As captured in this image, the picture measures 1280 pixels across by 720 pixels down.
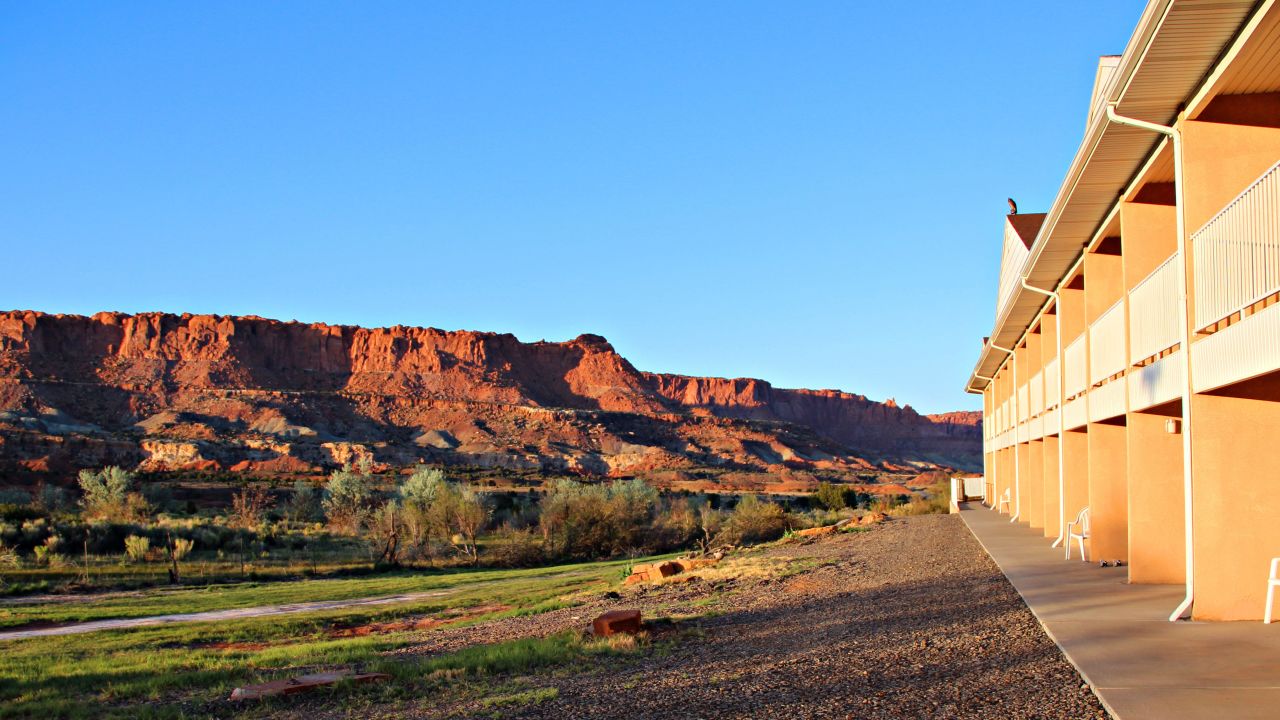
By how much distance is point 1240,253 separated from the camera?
791 cm

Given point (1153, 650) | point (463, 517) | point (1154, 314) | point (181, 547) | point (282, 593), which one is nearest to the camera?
Result: point (1153, 650)

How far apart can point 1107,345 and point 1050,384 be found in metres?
6.31

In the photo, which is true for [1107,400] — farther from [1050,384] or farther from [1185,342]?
[1050,384]

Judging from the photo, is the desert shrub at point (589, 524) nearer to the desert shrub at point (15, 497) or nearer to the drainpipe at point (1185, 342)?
the desert shrub at point (15, 497)

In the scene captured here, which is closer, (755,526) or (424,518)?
(755,526)

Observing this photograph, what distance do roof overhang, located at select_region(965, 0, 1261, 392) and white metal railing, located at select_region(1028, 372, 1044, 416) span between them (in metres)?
4.13

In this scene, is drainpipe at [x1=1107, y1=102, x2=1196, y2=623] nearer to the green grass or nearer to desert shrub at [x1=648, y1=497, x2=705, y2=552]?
the green grass

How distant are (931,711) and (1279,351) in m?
3.39

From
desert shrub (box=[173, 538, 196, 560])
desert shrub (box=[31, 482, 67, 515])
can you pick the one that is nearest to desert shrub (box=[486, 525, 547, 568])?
desert shrub (box=[173, 538, 196, 560])

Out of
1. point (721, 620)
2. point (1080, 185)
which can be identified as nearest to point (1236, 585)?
point (1080, 185)

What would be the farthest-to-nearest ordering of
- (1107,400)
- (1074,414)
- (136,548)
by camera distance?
(136,548), (1074,414), (1107,400)

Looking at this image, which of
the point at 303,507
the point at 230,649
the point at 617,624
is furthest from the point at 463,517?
the point at 617,624

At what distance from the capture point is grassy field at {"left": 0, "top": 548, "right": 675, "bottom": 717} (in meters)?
10.6

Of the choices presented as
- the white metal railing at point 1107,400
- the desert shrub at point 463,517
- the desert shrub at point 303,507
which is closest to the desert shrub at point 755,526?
the desert shrub at point 463,517
